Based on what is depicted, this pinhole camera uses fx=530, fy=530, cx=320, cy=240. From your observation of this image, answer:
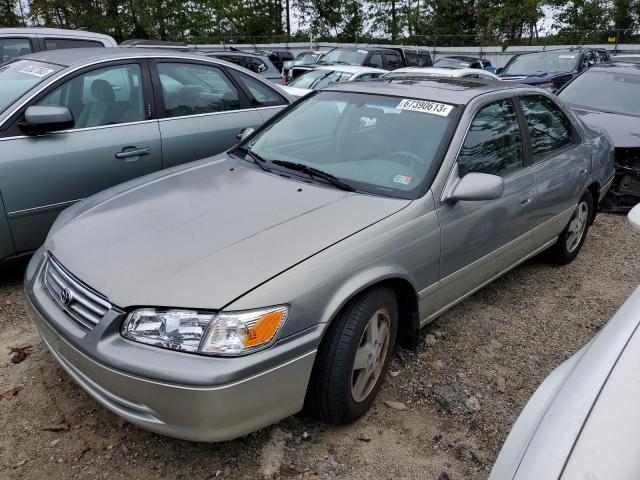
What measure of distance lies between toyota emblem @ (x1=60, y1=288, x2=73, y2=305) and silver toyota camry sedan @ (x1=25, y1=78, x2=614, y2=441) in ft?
0.05

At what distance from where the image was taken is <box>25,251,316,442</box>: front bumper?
193 centimetres

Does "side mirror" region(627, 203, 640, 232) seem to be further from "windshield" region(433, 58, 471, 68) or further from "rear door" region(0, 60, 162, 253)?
"windshield" region(433, 58, 471, 68)

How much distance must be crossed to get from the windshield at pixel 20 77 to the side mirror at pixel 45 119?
26 cm

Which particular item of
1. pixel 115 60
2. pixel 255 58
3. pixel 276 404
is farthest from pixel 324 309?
pixel 255 58

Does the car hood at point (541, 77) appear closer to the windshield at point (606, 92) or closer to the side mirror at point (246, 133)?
the windshield at point (606, 92)

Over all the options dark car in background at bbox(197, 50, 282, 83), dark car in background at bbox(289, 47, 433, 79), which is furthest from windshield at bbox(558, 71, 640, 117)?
dark car in background at bbox(289, 47, 433, 79)

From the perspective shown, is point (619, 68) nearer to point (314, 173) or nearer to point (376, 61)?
point (314, 173)

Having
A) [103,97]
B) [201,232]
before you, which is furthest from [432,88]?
[103,97]

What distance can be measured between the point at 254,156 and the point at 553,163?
2.11m

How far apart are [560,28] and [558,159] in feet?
108

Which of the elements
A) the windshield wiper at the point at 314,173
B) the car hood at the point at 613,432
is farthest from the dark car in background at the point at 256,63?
the car hood at the point at 613,432

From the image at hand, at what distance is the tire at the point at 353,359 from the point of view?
2.27m

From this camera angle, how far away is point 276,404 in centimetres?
210

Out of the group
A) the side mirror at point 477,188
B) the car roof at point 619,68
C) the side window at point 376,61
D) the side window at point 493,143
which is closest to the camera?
the side mirror at point 477,188
